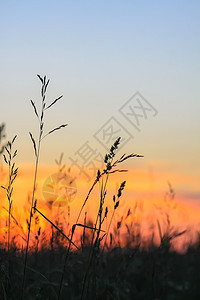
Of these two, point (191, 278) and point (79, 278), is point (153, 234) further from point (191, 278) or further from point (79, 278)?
point (79, 278)

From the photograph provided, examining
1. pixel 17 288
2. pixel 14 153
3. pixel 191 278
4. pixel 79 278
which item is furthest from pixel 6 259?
pixel 191 278

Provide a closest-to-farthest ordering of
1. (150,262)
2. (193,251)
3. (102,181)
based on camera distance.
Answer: (102,181)
(150,262)
(193,251)

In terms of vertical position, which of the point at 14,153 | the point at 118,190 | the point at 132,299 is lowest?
the point at 132,299

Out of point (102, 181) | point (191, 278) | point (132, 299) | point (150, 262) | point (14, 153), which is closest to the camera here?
point (102, 181)

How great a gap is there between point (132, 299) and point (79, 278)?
1.76ft

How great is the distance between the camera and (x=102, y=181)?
2.59 metres

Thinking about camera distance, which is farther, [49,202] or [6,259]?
[49,202]

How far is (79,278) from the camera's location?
4465 mm

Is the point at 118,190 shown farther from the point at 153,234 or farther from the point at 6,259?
the point at 153,234

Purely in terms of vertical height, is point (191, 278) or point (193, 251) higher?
point (193, 251)

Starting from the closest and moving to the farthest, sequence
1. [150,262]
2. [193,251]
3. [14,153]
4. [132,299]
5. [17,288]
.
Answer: [14,153] < [17,288] < [132,299] < [150,262] < [193,251]

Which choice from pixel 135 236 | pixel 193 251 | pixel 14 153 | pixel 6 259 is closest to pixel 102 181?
pixel 14 153

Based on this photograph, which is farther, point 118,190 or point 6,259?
point 6,259

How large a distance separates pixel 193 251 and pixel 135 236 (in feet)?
3.17
